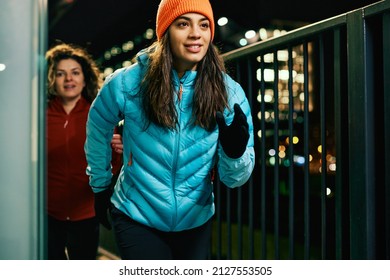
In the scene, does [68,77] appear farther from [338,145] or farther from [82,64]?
[338,145]

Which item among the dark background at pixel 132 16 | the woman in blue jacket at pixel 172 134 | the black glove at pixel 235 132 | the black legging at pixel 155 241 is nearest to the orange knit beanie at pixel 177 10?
the woman in blue jacket at pixel 172 134

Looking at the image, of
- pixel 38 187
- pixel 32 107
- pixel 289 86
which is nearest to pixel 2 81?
pixel 32 107

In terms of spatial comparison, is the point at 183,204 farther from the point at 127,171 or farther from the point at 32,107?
the point at 32,107

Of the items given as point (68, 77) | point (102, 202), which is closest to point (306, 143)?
point (102, 202)

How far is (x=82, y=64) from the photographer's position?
9.01ft

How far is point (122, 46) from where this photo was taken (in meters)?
2.79

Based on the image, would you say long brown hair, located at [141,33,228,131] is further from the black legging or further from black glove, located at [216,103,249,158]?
the black legging

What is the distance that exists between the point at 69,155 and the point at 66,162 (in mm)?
39

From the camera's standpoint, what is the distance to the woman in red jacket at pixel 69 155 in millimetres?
2611

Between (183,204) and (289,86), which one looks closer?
(183,204)

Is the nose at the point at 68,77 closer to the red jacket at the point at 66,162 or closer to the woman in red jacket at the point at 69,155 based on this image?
the woman in red jacket at the point at 69,155

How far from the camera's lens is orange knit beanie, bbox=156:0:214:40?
1.92 m

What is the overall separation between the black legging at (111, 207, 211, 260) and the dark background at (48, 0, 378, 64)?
79cm

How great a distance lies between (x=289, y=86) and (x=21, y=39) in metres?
1.17
